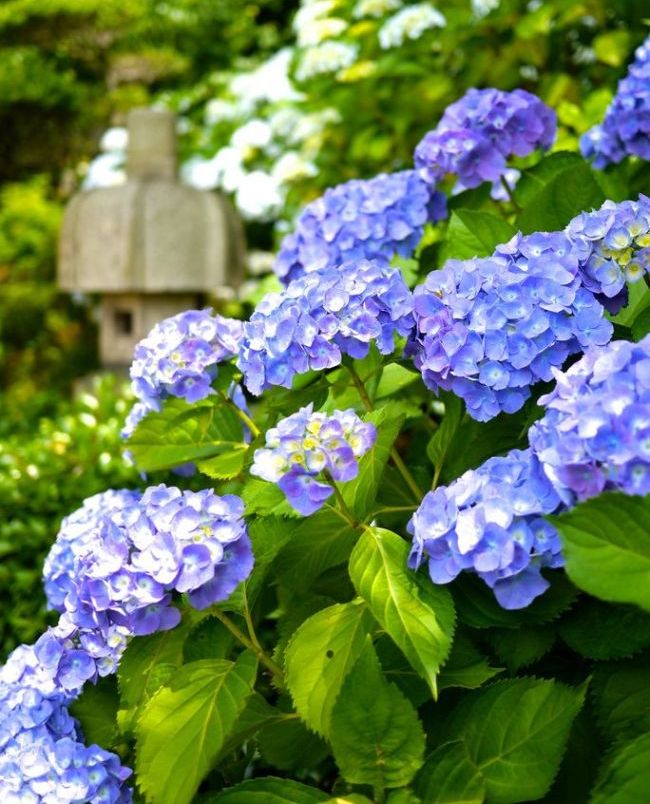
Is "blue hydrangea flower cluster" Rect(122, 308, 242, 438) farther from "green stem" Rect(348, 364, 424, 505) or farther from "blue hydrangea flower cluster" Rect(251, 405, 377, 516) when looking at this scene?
"blue hydrangea flower cluster" Rect(251, 405, 377, 516)

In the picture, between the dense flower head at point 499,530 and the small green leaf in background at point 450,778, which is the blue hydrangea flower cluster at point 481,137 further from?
the small green leaf in background at point 450,778

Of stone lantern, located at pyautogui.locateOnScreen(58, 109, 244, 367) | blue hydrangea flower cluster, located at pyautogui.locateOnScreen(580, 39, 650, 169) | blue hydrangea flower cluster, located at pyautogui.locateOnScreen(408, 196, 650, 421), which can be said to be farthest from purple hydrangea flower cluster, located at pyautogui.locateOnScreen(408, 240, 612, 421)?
stone lantern, located at pyautogui.locateOnScreen(58, 109, 244, 367)

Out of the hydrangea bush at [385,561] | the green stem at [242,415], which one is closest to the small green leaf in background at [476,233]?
the hydrangea bush at [385,561]

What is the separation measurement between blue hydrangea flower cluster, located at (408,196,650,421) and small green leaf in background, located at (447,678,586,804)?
305 millimetres

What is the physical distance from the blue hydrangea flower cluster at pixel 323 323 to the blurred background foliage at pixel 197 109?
1097mm

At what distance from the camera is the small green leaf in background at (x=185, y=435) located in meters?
1.53

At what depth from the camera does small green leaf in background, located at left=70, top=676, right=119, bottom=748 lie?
4.40 feet

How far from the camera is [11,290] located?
20.1 feet

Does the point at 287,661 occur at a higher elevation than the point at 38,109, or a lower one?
higher

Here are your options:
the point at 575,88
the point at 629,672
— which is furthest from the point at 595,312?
the point at 575,88

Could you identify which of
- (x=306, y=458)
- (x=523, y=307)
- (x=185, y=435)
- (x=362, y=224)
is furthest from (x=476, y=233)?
(x=306, y=458)

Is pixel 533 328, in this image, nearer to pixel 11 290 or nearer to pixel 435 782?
pixel 435 782

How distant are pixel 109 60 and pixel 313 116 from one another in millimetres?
2863

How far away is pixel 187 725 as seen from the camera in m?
1.09
